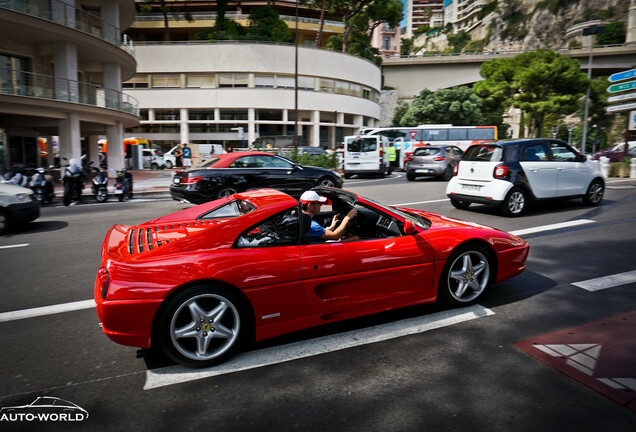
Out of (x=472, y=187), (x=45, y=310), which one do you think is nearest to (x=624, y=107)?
(x=472, y=187)

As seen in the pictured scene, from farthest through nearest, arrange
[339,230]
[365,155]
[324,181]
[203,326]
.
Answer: [365,155], [324,181], [339,230], [203,326]

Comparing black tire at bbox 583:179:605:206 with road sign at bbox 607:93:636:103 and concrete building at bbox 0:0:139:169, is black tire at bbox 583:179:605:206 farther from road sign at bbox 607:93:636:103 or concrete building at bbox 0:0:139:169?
concrete building at bbox 0:0:139:169

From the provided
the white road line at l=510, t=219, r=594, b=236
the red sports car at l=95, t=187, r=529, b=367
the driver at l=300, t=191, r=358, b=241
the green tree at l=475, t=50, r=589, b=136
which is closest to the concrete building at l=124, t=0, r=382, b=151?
the green tree at l=475, t=50, r=589, b=136

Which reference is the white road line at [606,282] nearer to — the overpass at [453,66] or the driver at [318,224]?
the driver at [318,224]

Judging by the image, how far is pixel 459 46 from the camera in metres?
124

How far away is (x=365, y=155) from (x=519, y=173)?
12.7 metres

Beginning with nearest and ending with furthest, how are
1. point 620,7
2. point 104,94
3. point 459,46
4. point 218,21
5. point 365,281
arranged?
1. point 365,281
2. point 104,94
3. point 218,21
4. point 620,7
5. point 459,46

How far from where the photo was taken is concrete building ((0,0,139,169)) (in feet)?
64.3

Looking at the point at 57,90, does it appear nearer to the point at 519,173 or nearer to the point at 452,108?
the point at 519,173

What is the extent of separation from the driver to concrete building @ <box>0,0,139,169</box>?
2101 cm

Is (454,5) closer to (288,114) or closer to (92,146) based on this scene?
(288,114)

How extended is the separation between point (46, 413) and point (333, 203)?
2.95 meters

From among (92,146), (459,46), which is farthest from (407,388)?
(459,46)
